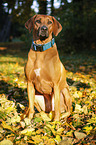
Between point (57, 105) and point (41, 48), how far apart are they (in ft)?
2.99

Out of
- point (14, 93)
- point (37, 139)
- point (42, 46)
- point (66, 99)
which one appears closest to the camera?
point (37, 139)

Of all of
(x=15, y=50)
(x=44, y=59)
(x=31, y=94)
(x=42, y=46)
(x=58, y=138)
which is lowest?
(x=15, y=50)

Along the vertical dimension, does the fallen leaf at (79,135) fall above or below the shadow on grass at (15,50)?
above

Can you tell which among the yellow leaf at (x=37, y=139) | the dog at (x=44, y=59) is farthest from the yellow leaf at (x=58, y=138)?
the dog at (x=44, y=59)

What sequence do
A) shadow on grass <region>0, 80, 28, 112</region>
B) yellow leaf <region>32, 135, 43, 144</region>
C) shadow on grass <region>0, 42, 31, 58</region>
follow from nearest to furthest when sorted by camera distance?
yellow leaf <region>32, 135, 43, 144</region>
shadow on grass <region>0, 80, 28, 112</region>
shadow on grass <region>0, 42, 31, 58</region>

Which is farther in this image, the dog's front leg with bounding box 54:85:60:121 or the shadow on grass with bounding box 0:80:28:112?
the shadow on grass with bounding box 0:80:28:112

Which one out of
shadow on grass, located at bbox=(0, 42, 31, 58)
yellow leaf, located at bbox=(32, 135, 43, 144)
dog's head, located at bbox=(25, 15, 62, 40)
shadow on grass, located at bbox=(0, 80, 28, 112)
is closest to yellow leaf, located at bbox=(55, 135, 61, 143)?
yellow leaf, located at bbox=(32, 135, 43, 144)

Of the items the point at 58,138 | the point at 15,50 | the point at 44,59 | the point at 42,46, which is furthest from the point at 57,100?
the point at 15,50

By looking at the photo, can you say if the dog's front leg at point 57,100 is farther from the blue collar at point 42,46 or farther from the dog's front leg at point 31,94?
the blue collar at point 42,46

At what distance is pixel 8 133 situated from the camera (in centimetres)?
230

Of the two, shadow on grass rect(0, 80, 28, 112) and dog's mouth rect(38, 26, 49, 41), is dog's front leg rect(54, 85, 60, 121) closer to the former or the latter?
dog's mouth rect(38, 26, 49, 41)

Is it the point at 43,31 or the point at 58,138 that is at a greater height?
the point at 43,31

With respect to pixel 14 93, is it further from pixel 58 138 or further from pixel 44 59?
pixel 58 138

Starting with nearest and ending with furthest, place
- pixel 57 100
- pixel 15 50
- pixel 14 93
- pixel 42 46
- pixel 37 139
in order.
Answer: pixel 37 139 < pixel 42 46 < pixel 57 100 < pixel 14 93 < pixel 15 50
